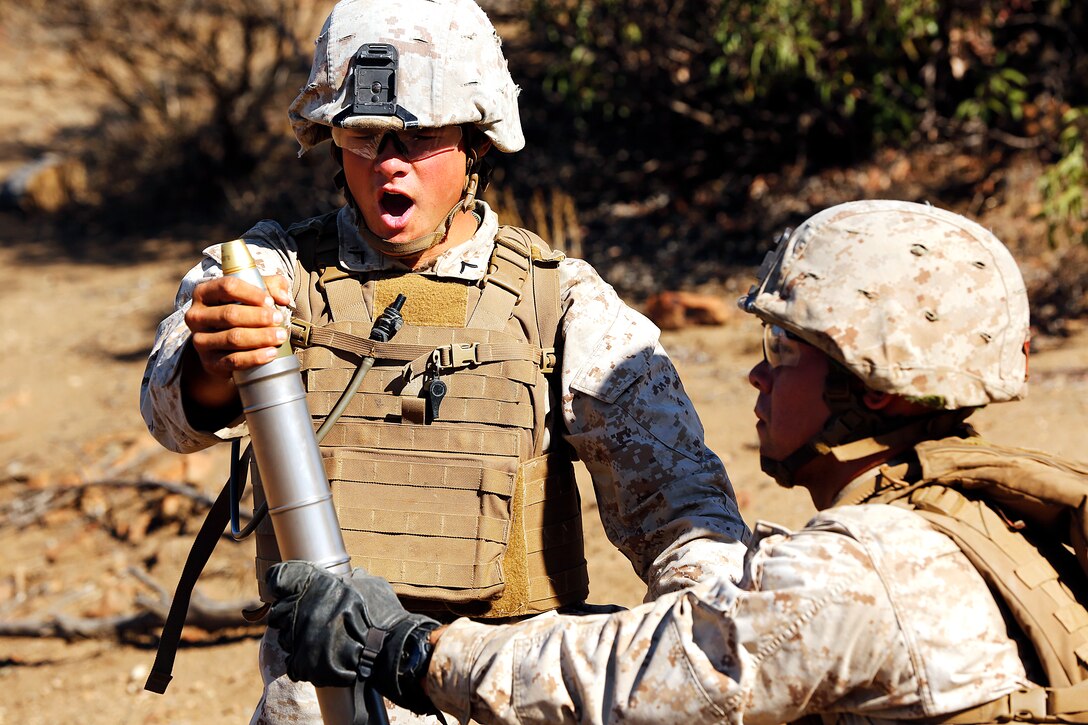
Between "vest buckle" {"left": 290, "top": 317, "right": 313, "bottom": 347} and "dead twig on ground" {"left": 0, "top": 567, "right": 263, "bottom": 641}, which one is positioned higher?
"vest buckle" {"left": 290, "top": 317, "right": 313, "bottom": 347}

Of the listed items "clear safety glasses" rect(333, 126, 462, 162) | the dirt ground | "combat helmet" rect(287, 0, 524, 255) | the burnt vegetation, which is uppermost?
"combat helmet" rect(287, 0, 524, 255)

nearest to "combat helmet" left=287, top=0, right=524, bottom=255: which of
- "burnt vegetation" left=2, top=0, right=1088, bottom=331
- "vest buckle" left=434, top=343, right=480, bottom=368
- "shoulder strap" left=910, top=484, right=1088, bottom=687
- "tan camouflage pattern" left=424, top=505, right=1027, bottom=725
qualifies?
"vest buckle" left=434, top=343, right=480, bottom=368

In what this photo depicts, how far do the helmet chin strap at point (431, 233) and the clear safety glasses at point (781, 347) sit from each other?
86cm

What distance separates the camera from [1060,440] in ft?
18.9

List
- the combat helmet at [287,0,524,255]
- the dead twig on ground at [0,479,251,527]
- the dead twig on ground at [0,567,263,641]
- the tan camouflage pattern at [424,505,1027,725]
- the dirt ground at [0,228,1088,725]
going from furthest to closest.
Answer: the dead twig on ground at [0,479,251,527] → the dead twig on ground at [0,567,263,641] → the dirt ground at [0,228,1088,725] → the combat helmet at [287,0,524,255] → the tan camouflage pattern at [424,505,1027,725]

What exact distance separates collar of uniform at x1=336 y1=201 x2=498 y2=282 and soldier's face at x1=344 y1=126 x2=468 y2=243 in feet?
0.19

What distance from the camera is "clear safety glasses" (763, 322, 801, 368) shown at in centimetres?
199

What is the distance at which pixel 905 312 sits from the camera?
1857 mm

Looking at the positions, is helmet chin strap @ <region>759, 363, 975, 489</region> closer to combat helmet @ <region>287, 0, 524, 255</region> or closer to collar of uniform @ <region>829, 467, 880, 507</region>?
collar of uniform @ <region>829, 467, 880, 507</region>

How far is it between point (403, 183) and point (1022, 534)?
140cm

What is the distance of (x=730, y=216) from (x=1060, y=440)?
4.25m

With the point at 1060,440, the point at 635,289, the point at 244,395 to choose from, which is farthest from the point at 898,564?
the point at 635,289

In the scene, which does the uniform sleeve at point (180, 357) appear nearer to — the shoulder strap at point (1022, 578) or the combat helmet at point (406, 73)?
the combat helmet at point (406, 73)

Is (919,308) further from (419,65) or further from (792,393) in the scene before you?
(419,65)
